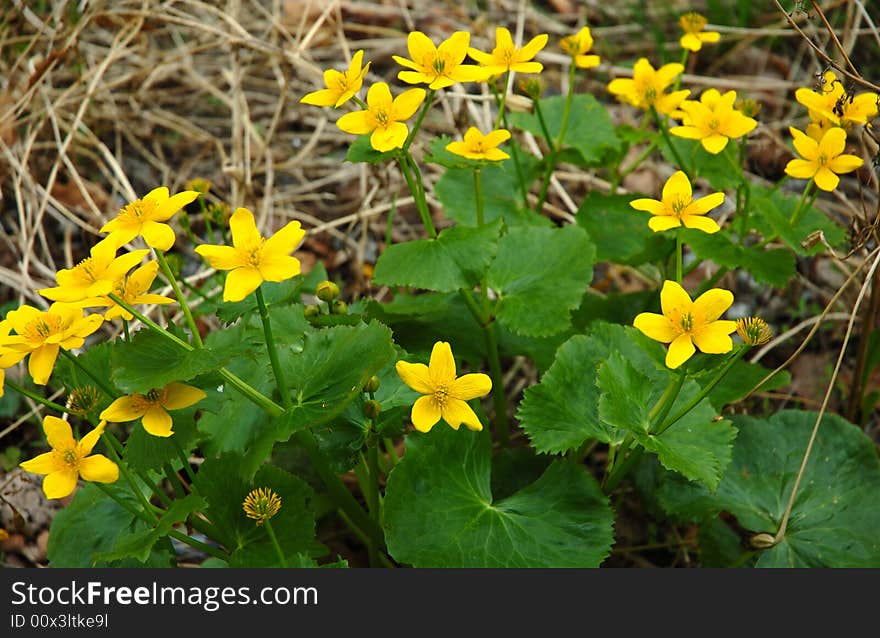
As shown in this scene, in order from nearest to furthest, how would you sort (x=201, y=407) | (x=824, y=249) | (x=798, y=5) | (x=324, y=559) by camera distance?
(x=201, y=407) < (x=798, y=5) < (x=824, y=249) < (x=324, y=559)

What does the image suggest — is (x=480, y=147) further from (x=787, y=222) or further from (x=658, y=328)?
(x=787, y=222)

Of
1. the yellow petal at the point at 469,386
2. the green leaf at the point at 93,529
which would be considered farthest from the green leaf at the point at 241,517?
the yellow petal at the point at 469,386

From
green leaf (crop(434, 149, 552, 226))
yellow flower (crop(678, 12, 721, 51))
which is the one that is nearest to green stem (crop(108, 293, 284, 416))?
green leaf (crop(434, 149, 552, 226))

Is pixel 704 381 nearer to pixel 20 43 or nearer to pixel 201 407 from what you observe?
pixel 201 407

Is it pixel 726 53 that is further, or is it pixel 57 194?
pixel 726 53

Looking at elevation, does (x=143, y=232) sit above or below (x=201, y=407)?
above

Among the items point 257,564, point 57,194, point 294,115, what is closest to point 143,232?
point 257,564

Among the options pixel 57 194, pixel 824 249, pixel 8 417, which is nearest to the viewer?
pixel 824 249
